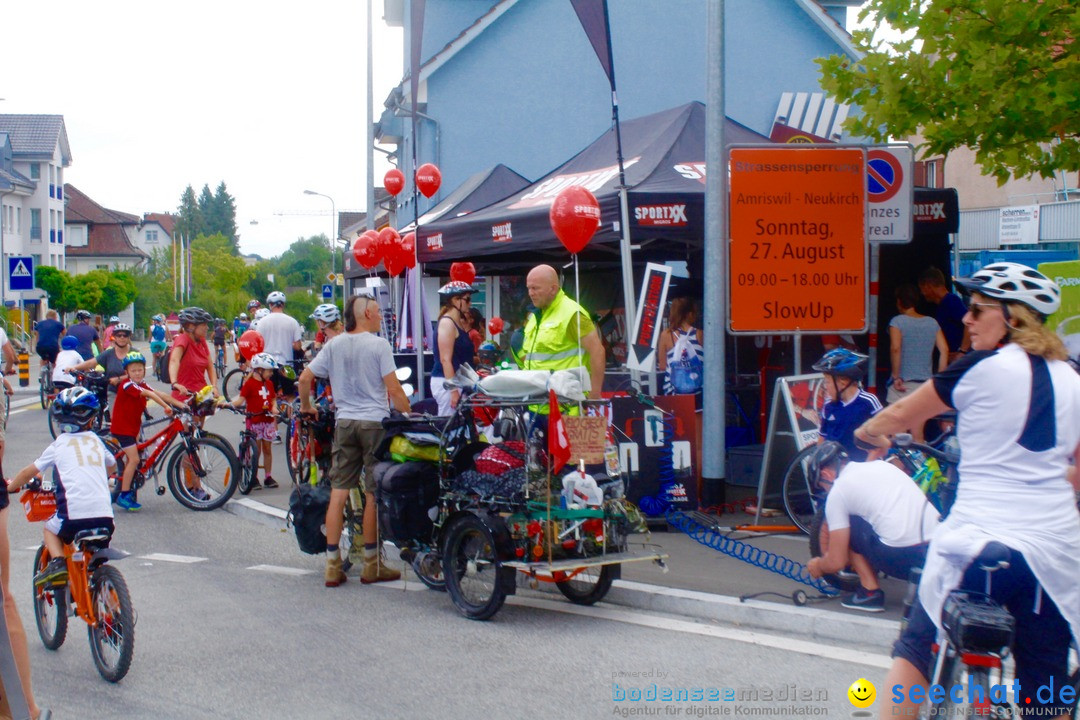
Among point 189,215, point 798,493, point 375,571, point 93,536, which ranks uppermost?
point 189,215

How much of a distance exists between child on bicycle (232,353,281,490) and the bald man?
465cm

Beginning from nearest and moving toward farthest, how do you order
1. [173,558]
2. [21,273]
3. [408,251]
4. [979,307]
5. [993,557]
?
[993,557] → [979,307] → [173,558] → [408,251] → [21,273]

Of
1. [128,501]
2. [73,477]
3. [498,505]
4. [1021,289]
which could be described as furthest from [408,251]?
[1021,289]

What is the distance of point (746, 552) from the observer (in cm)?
807

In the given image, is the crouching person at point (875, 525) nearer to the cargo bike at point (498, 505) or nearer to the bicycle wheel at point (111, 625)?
the cargo bike at point (498, 505)

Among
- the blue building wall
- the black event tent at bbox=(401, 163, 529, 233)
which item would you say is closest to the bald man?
the black event tent at bbox=(401, 163, 529, 233)

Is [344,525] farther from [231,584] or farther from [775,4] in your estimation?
[775,4]

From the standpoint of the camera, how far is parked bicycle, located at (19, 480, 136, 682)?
18.1ft

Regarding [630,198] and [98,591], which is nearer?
[98,591]

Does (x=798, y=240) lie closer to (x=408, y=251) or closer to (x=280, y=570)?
(x=280, y=570)

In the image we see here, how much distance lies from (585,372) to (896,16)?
3863mm

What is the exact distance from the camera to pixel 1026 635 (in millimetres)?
3283

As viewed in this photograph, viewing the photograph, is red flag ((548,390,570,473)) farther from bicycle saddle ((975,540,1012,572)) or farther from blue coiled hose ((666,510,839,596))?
bicycle saddle ((975,540,1012,572))

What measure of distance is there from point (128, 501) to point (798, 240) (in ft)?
22.2
